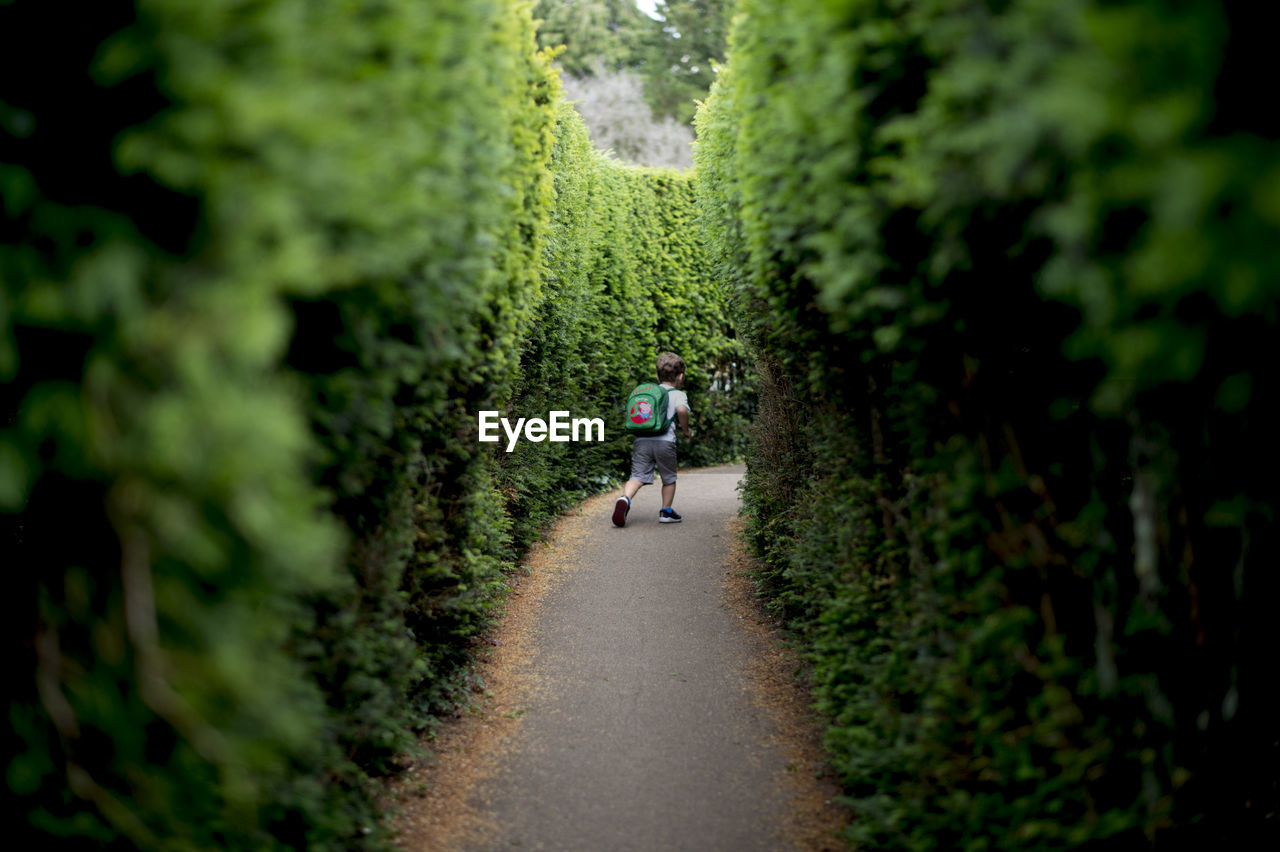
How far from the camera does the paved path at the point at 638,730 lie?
4484mm

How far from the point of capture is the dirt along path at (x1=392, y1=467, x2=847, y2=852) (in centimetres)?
446

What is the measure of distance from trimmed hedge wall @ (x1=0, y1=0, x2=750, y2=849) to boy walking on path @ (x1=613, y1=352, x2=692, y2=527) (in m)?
6.51

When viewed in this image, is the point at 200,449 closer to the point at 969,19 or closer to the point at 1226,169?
the point at 1226,169

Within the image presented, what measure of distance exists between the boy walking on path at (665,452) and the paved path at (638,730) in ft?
4.76

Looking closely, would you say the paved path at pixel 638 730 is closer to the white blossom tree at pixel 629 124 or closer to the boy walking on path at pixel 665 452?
the boy walking on path at pixel 665 452

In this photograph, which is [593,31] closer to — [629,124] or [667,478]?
[629,124]

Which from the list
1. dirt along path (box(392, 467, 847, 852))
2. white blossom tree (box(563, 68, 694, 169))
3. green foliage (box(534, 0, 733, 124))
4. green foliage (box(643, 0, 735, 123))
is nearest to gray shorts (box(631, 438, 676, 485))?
dirt along path (box(392, 467, 847, 852))

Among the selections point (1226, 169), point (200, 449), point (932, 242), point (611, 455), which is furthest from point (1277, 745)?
point (611, 455)

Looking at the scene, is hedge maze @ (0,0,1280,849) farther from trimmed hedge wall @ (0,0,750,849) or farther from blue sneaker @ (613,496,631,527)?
blue sneaker @ (613,496,631,527)

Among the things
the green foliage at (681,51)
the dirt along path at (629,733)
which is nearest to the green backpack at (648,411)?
the dirt along path at (629,733)

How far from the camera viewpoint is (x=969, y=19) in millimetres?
2418

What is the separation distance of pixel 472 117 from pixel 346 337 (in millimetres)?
1237

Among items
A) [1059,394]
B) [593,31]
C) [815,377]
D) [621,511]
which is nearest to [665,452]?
[621,511]

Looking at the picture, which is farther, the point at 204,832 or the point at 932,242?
the point at 932,242
